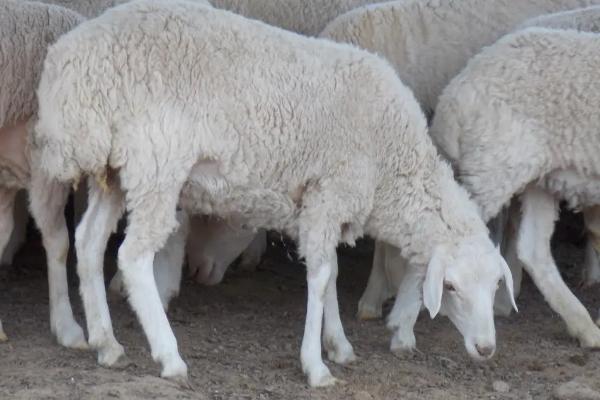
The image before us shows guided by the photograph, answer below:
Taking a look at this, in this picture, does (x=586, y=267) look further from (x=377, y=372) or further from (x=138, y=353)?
(x=138, y=353)

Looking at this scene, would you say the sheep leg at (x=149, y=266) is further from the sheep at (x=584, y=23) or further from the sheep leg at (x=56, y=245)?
the sheep at (x=584, y=23)

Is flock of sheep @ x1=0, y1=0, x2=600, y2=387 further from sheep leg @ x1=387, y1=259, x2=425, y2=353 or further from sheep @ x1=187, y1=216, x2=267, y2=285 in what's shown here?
sheep @ x1=187, y1=216, x2=267, y2=285

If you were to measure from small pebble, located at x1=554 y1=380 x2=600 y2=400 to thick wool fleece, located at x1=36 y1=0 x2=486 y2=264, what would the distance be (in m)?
0.83

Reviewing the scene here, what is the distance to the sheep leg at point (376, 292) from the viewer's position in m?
8.33

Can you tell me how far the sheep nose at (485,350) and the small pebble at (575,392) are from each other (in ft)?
1.15

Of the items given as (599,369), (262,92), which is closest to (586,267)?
(599,369)

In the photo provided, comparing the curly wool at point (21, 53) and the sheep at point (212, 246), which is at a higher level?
the curly wool at point (21, 53)

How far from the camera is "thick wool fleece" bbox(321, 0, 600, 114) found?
8531 millimetres

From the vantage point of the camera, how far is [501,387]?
278 inches

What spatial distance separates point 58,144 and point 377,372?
1.85m

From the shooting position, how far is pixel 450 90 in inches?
307

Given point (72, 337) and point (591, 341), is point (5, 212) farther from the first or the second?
point (591, 341)

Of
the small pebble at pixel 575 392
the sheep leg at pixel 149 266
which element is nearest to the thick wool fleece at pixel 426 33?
the small pebble at pixel 575 392

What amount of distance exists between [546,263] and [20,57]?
296 centimetres
